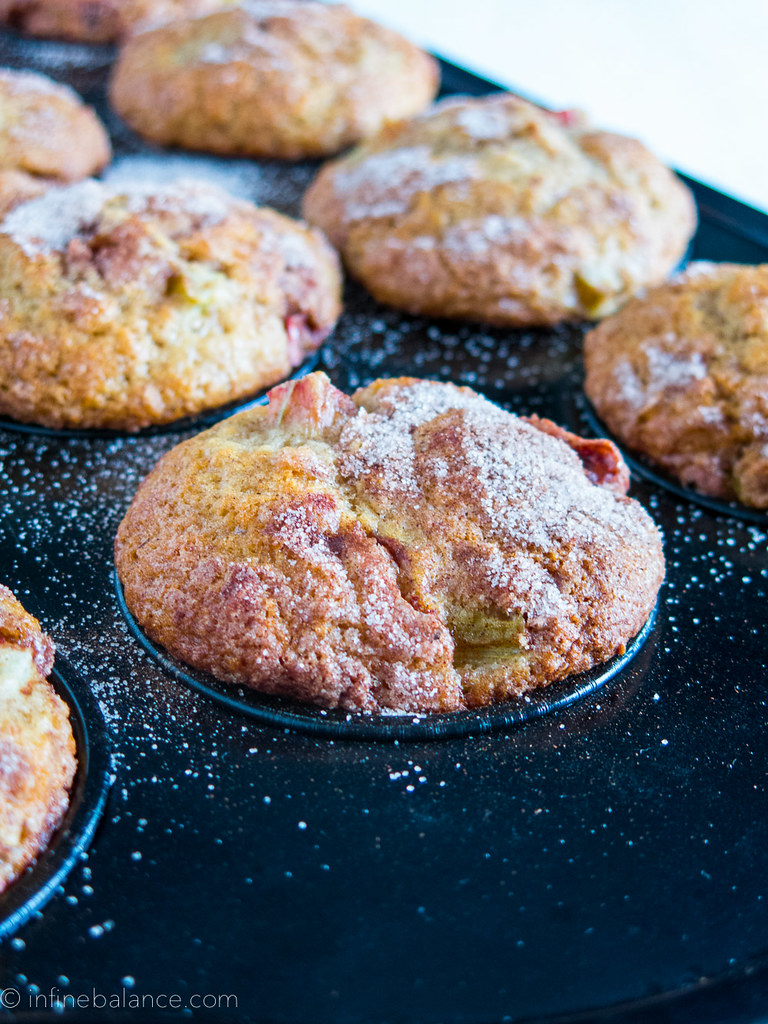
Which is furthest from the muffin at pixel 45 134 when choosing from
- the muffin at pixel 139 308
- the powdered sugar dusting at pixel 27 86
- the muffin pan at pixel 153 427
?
the muffin pan at pixel 153 427

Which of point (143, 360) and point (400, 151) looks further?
point (400, 151)

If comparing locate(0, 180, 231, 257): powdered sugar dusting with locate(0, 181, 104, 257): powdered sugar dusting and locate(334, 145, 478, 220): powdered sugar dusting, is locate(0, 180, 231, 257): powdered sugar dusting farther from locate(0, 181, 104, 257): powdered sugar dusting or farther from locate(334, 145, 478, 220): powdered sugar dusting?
locate(334, 145, 478, 220): powdered sugar dusting

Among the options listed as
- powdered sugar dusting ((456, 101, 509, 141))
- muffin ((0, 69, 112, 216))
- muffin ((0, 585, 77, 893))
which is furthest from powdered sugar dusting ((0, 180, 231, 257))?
muffin ((0, 585, 77, 893))

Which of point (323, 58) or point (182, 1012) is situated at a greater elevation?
point (323, 58)

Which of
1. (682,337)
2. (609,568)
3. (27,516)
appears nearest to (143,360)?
(27,516)

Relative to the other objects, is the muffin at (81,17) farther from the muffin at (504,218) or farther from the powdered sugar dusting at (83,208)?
the powdered sugar dusting at (83,208)

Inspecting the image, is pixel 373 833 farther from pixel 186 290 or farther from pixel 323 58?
pixel 323 58
